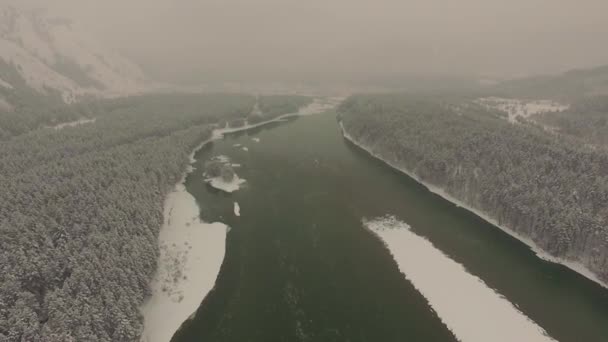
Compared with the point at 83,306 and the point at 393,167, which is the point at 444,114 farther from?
the point at 83,306

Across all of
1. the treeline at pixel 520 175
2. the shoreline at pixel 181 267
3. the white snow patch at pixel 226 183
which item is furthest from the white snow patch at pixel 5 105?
the treeline at pixel 520 175

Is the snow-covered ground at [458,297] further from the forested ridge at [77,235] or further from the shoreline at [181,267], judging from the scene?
the forested ridge at [77,235]

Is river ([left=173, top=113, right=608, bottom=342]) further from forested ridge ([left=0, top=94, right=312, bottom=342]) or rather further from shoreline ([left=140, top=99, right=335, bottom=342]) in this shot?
forested ridge ([left=0, top=94, right=312, bottom=342])

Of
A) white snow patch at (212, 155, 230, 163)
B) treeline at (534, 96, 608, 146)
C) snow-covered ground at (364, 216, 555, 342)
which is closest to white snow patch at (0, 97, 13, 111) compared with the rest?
white snow patch at (212, 155, 230, 163)

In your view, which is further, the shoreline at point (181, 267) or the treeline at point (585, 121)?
the treeline at point (585, 121)

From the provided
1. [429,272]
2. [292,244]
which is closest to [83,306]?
[292,244]
